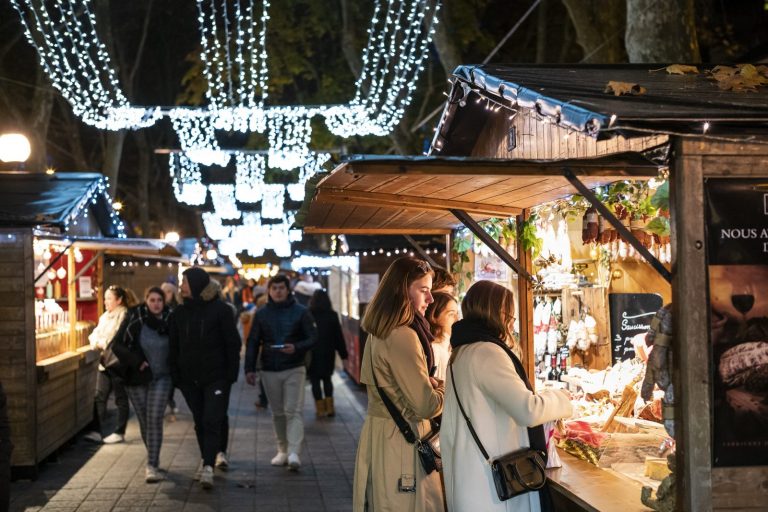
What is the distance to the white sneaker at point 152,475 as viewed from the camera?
32.9 feet

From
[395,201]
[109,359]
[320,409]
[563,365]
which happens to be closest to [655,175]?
[395,201]

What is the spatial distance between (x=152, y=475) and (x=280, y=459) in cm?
153

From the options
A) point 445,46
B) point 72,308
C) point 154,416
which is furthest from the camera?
point 445,46

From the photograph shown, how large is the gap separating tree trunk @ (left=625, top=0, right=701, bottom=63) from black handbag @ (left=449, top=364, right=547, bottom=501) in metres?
7.18

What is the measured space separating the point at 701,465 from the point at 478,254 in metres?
5.26

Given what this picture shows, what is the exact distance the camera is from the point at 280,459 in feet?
36.1

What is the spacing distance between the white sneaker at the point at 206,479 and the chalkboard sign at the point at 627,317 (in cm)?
405

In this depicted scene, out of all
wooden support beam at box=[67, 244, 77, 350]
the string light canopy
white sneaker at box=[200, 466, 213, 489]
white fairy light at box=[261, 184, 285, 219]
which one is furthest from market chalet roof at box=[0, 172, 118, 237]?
white fairy light at box=[261, 184, 285, 219]

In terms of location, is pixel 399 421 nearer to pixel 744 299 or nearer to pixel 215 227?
pixel 744 299

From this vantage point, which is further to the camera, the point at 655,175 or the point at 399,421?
the point at 399,421

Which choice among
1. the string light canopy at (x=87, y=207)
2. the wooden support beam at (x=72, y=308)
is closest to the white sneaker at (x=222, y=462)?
the string light canopy at (x=87, y=207)

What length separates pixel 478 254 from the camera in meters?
9.84

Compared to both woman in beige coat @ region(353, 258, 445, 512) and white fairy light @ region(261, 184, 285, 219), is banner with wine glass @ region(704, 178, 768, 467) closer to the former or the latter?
woman in beige coat @ region(353, 258, 445, 512)

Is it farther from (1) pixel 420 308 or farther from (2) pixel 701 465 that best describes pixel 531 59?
(2) pixel 701 465
